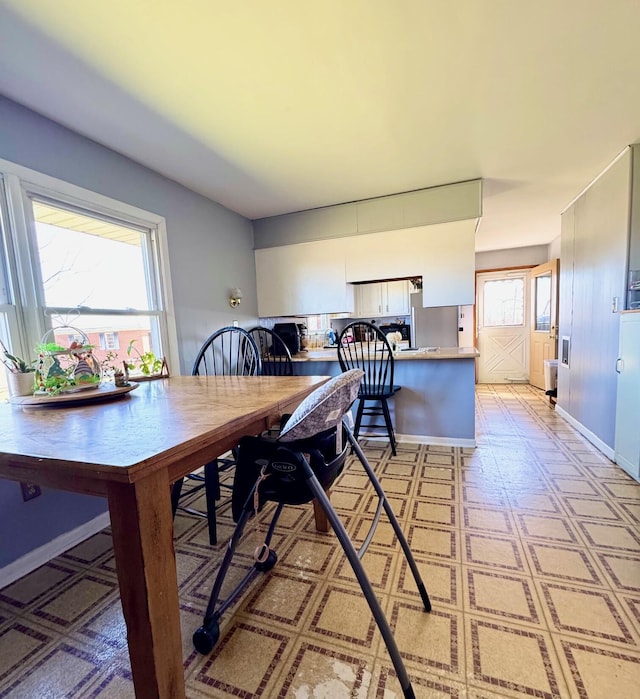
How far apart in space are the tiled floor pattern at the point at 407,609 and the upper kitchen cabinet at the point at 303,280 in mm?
1957

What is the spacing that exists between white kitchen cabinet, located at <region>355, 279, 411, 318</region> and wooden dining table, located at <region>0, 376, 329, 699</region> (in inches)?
149

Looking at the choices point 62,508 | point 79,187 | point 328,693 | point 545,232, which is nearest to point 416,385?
point 328,693

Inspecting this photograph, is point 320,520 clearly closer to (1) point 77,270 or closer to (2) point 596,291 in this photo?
(1) point 77,270

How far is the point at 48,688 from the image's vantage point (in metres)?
1.02

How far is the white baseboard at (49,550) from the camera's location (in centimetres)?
150

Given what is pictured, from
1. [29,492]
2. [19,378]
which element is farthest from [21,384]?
[29,492]

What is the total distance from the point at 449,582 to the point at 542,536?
0.63 meters

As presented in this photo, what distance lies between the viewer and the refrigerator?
443 cm

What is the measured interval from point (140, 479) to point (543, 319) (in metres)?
5.85

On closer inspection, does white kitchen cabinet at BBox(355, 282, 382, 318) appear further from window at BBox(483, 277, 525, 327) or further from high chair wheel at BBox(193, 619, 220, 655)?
high chair wheel at BBox(193, 619, 220, 655)

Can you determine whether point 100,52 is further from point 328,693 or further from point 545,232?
point 545,232

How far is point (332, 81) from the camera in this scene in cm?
158

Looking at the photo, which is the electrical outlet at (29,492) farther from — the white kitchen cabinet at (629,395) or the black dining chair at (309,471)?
the white kitchen cabinet at (629,395)

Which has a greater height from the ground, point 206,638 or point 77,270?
point 77,270
